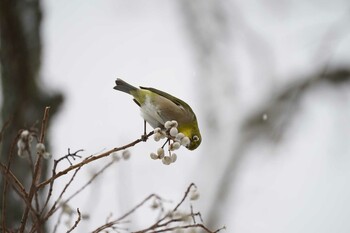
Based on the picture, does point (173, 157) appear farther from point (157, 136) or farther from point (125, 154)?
point (125, 154)

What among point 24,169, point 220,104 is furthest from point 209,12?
point 24,169

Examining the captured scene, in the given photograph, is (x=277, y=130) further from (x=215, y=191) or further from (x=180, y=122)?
(x=180, y=122)

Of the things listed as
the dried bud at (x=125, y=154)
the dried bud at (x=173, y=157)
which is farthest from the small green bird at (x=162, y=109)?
the dried bud at (x=173, y=157)

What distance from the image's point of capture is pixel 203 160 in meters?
4.43

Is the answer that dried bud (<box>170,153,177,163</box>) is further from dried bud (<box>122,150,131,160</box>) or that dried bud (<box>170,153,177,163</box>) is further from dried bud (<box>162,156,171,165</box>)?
dried bud (<box>122,150,131,160</box>)

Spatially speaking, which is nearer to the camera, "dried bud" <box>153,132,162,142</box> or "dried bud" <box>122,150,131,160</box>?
"dried bud" <box>153,132,162,142</box>

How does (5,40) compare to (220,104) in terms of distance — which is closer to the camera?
(5,40)

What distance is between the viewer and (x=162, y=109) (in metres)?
2.11

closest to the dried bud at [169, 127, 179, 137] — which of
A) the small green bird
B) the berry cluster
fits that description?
the berry cluster

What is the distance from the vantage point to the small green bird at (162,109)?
2.07 meters

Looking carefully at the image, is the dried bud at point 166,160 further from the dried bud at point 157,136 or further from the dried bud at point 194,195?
the dried bud at point 194,195

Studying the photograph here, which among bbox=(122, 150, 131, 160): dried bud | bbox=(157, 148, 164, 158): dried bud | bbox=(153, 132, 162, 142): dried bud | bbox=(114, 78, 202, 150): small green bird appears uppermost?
bbox=(114, 78, 202, 150): small green bird

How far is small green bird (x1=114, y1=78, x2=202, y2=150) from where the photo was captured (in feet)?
6.81

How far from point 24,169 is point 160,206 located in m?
0.93
